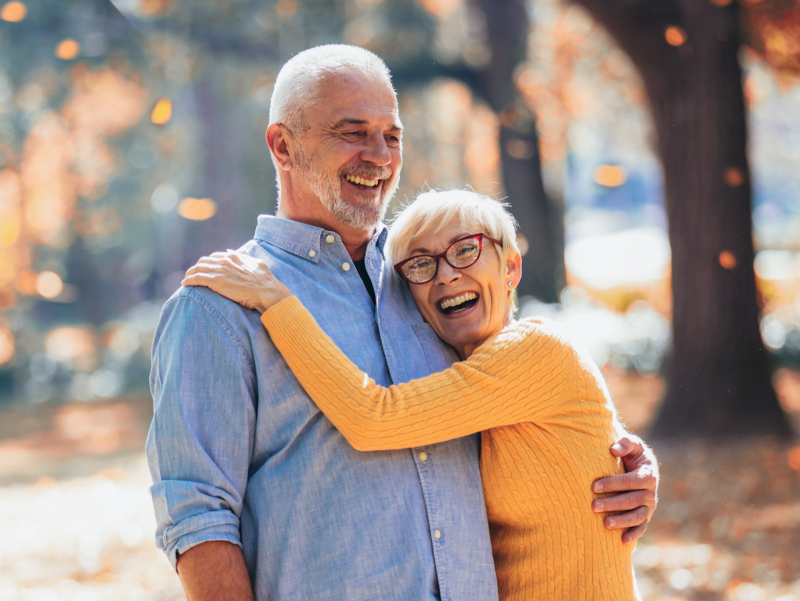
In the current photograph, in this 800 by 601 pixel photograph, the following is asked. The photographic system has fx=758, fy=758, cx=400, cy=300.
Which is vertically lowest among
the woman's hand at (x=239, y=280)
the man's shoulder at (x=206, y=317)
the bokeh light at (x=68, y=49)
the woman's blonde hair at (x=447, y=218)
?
the man's shoulder at (x=206, y=317)

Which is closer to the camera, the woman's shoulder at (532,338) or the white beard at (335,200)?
the woman's shoulder at (532,338)

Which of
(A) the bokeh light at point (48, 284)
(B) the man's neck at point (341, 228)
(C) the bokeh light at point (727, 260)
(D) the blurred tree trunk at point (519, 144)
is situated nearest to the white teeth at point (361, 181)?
(B) the man's neck at point (341, 228)

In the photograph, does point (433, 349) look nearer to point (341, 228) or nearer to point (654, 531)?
point (341, 228)

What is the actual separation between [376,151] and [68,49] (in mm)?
12754

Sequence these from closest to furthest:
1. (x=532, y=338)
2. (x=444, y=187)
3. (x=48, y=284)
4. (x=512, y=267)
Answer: (x=532, y=338)
(x=512, y=267)
(x=444, y=187)
(x=48, y=284)

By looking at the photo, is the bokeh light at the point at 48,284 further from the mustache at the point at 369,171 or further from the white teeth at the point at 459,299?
the white teeth at the point at 459,299

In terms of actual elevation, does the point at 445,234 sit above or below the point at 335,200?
below

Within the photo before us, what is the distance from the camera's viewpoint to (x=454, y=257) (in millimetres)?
2371

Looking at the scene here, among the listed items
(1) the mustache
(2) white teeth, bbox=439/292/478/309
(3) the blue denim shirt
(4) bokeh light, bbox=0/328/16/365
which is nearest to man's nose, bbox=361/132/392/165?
(1) the mustache

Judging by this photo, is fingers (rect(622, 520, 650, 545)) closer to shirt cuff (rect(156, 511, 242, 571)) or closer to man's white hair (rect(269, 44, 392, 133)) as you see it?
shirt cuff (rect(156, 511, 242, 571))

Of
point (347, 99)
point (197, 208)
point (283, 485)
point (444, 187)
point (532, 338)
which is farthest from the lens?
point (197, 208)

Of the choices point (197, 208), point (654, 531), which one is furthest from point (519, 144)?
point (654, 531)

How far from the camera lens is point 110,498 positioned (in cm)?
862

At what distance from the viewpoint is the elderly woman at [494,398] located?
2059 millimetres
